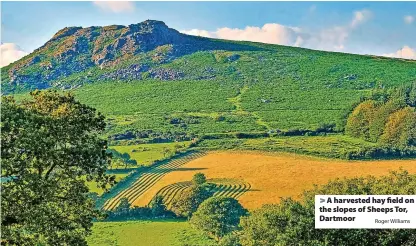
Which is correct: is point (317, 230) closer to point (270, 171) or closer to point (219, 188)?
point (219, 188)

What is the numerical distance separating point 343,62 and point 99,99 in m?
86.7

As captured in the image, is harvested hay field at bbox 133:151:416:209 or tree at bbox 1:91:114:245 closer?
tree at bbox 1:91:114:245

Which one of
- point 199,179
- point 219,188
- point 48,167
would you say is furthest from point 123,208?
point 48,167

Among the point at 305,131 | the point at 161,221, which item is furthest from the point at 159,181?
the point at 305,131

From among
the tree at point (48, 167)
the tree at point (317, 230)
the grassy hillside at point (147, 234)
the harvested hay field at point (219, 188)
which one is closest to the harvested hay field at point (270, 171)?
the harvested hay field at point (219, 188)

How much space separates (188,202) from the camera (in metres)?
58.8

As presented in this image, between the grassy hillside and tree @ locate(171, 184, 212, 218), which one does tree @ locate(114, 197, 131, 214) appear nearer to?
the grassy hillside

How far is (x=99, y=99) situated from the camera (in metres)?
154

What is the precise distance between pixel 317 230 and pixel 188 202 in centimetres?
3530

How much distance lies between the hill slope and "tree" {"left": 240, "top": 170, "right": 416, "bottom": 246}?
72840 millimetres

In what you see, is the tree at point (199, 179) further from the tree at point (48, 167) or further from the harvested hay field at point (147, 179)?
the tree at point (48, 167)

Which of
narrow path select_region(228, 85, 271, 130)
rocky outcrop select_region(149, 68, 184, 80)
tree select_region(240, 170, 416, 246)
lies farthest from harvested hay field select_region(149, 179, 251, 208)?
rocky outcrop select_region(149, 68, 184, 80)

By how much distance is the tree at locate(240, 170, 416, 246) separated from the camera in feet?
75.9

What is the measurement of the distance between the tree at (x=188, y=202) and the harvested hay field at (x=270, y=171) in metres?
4.88
